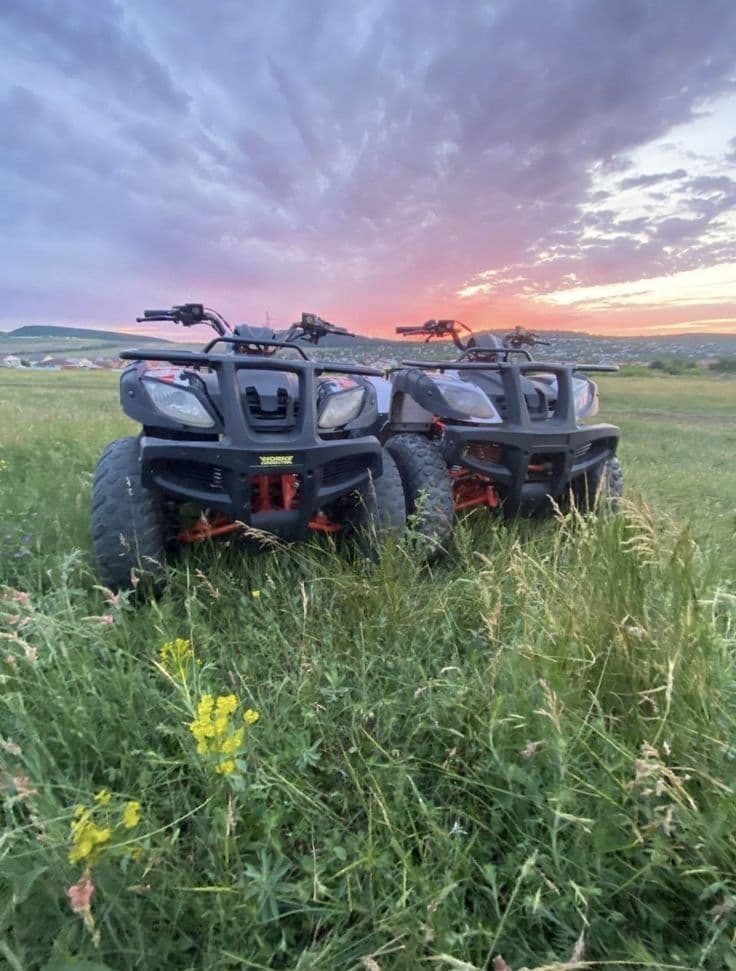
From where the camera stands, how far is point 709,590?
1.75 m

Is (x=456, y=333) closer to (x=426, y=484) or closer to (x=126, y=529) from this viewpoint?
(x=426, y=484)

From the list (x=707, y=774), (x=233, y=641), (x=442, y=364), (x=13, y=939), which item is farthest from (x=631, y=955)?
(x=442, y=364)

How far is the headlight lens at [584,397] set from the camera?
3.30 metres

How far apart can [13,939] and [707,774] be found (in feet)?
4.62

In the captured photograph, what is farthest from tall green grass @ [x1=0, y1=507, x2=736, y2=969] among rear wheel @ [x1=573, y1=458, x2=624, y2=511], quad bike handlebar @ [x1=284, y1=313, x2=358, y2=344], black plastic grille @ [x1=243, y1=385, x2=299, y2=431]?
quad bike handlebar @ [x1=284, y1=313, x2=358, y2=344]

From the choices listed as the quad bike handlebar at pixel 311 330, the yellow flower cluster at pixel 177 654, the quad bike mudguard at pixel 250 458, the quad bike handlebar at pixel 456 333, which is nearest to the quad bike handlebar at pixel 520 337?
the quad bike handlebar at pixel 456 333

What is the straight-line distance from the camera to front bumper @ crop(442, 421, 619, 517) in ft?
9.20

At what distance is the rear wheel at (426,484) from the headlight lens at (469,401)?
275 millimetres

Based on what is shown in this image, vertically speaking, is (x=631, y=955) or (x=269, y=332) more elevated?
(x=269, y=332)

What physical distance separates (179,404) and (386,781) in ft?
5.22

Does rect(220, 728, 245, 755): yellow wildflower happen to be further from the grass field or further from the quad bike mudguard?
the quad bike mudguard

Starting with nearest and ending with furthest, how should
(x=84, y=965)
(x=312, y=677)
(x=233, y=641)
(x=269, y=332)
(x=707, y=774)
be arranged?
(x=84, y=965)
(x=707, y=774)
(x=312, y=677)
(x=233, y=641)
(x=269, y=332)

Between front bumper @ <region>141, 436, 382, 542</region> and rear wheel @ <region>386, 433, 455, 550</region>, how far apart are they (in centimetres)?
54

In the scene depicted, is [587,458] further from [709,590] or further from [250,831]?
[250,831]
